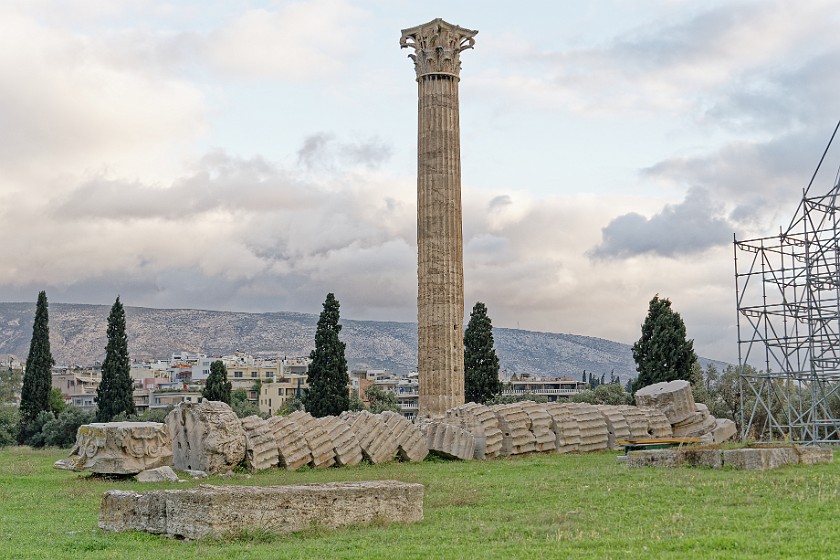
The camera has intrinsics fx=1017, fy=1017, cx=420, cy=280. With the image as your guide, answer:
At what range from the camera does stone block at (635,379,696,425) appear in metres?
25.6

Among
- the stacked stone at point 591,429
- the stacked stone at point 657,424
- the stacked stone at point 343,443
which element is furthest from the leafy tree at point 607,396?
the stacked stone at point 343,443

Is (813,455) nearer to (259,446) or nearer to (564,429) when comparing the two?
(564,429)

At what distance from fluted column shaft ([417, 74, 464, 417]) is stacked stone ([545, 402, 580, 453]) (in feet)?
12.4

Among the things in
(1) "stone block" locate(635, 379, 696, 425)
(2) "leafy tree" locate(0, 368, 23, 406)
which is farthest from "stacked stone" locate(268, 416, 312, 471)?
(2) "leafy tree" locate(0, 368, 23, 406)

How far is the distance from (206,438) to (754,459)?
30.0 feet

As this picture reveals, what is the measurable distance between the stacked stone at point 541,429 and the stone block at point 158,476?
29.6ft

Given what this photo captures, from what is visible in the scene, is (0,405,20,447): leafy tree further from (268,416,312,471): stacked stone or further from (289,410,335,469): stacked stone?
(268,416,312,471): stacked stone

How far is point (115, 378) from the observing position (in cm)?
4603

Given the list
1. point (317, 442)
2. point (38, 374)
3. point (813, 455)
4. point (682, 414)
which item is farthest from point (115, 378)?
point (813, 455)

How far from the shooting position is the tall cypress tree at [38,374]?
48000 millimetres

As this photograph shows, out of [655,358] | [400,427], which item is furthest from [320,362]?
[400,427]

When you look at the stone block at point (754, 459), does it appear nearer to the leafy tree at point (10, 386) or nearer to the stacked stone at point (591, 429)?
the stacked stone at point (591, 429)

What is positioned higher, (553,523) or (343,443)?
(343,443)

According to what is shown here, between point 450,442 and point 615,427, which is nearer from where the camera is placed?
point 450,442
